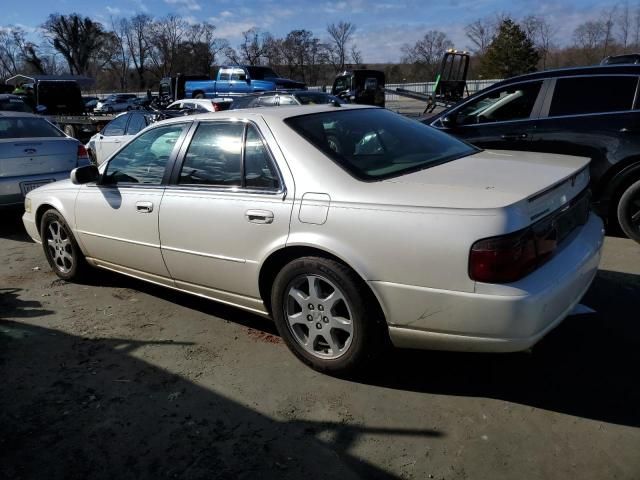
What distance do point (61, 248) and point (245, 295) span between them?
251 centimetres

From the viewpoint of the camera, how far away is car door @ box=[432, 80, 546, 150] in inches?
230

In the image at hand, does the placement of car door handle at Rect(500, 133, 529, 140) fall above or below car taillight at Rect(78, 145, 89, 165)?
above

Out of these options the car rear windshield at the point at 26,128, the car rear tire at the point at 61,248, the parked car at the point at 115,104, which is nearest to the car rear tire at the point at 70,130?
the car rear windshield at the point at 26,128

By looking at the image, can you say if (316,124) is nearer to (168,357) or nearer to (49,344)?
(168,357)

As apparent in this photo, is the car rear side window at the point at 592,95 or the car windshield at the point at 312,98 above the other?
the car windshield at the point at 312,98

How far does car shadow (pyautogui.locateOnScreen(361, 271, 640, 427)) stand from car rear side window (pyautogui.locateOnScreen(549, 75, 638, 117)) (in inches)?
104

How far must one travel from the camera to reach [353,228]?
9.14ft

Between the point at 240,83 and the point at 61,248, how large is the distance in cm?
2113

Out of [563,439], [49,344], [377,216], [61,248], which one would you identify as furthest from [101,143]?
[563,439]

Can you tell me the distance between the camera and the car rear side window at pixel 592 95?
5312 mm

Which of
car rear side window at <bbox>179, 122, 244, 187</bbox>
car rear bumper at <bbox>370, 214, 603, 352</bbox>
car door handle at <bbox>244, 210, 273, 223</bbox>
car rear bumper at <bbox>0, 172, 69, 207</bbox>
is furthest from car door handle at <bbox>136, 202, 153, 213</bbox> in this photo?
car rear bumper at <bbox>0, 172, 69, 207</bbox>

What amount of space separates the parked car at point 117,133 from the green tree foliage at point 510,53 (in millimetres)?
44130

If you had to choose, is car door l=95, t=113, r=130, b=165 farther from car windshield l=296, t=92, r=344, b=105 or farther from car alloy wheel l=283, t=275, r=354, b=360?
car alloy wheel l=283, t=275, r=354, b=360

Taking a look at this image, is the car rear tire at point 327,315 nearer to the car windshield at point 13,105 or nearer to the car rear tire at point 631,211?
the car rear tire at point 631,211
